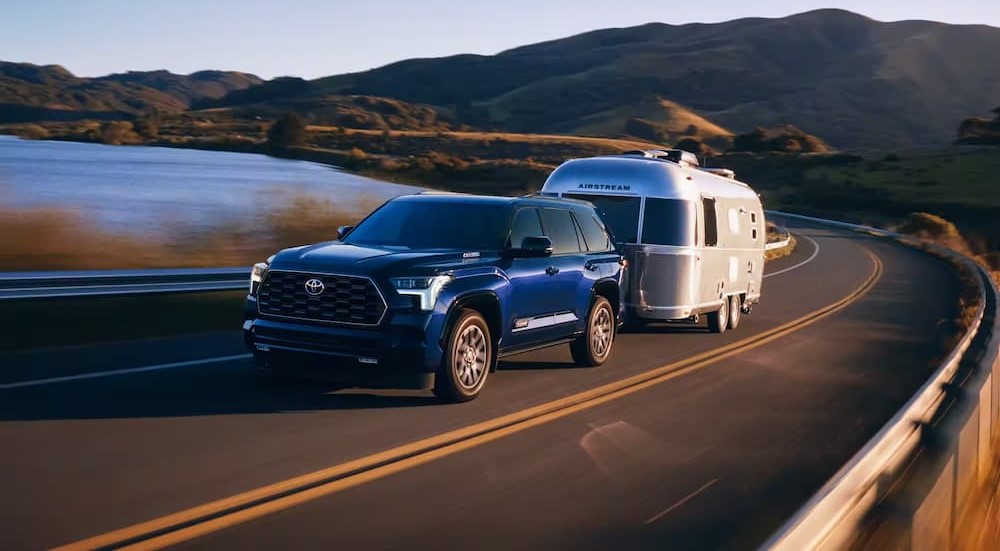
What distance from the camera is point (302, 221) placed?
3070 centimetres

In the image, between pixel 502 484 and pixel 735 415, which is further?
pixel 735 415

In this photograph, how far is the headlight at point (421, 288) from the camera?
953 centimetres

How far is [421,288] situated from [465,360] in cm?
87

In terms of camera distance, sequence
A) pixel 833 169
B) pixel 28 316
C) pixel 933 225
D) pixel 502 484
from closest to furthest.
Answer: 1. pixel 502 484
2. pixel 28 316
3. pixel 933 225
4. pixel 833 169

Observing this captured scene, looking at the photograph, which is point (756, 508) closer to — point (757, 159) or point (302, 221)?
point (302, 221)

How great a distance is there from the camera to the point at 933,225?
5850 centimetres

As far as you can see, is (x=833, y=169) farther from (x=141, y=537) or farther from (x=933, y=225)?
(x=141, y=537)

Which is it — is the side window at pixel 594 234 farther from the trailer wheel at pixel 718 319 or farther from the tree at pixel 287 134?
the tree at pixel 287 134

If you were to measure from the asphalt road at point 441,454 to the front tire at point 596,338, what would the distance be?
8.9 inches

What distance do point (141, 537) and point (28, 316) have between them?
824cm

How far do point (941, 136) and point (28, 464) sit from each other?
19708 centimetres

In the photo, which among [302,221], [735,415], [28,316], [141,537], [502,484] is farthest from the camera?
[302,221]

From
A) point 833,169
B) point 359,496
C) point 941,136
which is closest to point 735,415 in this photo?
point 359,496

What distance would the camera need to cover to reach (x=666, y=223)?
1507 centimetres
